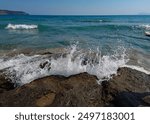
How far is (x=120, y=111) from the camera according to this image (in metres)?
3.87

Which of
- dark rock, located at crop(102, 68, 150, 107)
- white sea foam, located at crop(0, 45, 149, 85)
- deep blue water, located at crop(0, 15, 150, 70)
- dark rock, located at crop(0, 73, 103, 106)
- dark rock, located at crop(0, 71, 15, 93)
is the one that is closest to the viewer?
dark rock, located at crop(0, 73, 103, 106)

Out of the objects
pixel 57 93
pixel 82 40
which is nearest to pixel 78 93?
pixel 57 93

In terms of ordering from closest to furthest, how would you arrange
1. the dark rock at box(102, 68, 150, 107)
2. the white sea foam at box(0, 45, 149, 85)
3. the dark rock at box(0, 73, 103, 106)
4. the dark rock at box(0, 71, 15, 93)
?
the dark rock at box(0, 73, 103, 106) → the dark rock at box(102, 68, 150, 107) → the dark rock at box(0, 71, 15, 93) → the white sea foam at box(0, 45, 149, 85)

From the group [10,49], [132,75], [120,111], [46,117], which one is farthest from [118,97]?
[10,49]

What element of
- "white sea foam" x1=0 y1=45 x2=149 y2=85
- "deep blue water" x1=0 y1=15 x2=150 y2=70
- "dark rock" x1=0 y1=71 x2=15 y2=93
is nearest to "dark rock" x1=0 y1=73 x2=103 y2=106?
"white sea foam" x1=0 y1=45 x2=149 y2=85

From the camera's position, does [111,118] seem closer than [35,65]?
Yes

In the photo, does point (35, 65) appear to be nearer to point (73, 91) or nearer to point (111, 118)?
point (73, 91)

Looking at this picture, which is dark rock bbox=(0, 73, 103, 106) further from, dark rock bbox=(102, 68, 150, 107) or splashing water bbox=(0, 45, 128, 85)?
splashing water bbox=(0, 45, 128, 85)

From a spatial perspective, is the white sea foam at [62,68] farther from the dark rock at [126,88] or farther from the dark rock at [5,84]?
the dark rock at [126,88]

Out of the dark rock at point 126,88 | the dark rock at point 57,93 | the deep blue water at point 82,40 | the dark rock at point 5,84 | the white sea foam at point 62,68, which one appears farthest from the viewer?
the deep blue water at point 82,40

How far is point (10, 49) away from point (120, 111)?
373 inches

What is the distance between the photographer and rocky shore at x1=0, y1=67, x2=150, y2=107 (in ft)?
13.9

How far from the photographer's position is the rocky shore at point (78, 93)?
424 centimetres

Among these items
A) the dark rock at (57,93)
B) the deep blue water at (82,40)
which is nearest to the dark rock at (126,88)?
the dark rock at (57,93)
